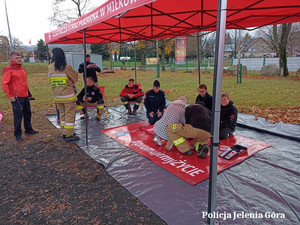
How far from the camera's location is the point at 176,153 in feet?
12.6

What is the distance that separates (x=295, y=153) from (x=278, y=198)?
1560mm

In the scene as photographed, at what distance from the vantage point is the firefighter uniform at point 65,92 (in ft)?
14.1

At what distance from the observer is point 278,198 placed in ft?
8.43

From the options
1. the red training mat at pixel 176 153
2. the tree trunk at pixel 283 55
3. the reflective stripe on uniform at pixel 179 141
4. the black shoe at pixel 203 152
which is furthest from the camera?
the tree trunk at pixel 283 55

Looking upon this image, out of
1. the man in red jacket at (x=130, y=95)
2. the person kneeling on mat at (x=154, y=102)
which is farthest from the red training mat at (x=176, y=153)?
the man in red jacket at (x=130, y=95)

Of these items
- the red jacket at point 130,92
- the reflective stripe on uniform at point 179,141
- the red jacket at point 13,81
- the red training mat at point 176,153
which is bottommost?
the red training mat at point 176,153

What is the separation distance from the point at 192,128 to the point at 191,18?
10.0ft

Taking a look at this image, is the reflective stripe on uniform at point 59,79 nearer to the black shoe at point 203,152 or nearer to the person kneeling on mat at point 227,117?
the black shoe at point 203,152

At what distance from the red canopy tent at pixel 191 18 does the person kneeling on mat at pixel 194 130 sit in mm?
1478

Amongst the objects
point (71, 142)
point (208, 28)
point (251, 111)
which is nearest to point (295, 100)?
point (251, 111)

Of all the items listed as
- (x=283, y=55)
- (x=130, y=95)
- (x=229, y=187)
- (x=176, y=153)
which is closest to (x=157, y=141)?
(x=176, y=153)

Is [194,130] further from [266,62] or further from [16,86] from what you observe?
[266,62]

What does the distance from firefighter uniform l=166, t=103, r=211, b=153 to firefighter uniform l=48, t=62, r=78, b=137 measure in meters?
2.09

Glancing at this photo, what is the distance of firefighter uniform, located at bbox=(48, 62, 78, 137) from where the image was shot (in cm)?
431
